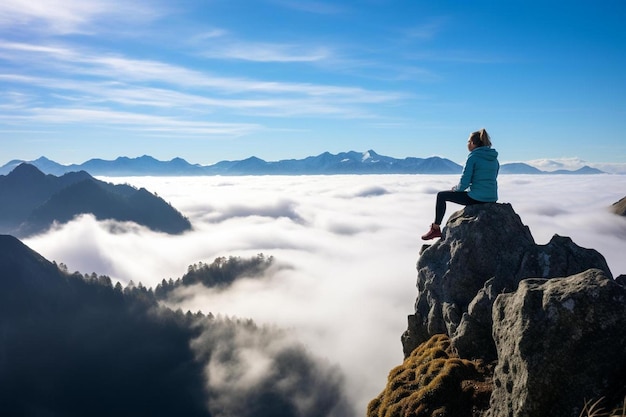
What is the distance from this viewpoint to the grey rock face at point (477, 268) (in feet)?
74.4

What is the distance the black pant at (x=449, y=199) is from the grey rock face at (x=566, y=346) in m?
9.38

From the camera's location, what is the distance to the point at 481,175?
24.0 meters

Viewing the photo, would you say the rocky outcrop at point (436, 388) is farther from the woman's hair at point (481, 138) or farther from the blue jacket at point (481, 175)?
the woman's hair at point (481, 138)

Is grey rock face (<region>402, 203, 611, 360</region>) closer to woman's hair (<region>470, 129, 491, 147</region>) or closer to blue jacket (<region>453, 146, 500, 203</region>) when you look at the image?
blue jacket (<region>453, 146, 500, 203</region>)

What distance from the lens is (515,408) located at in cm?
1508

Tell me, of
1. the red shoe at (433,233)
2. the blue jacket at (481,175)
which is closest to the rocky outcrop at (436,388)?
the red shoe at (433,233)

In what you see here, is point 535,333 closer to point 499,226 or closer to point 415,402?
point 415,402

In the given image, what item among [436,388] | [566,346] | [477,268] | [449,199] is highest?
[449,199]

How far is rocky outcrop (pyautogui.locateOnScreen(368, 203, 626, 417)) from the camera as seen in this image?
46.2 ft

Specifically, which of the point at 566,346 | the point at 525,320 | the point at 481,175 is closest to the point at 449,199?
the point at 481,175

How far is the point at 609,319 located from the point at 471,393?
7882 mm

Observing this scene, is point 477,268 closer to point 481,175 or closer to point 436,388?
point 481,175

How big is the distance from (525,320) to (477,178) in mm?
10623

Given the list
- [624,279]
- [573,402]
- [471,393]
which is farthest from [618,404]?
[624,279]
